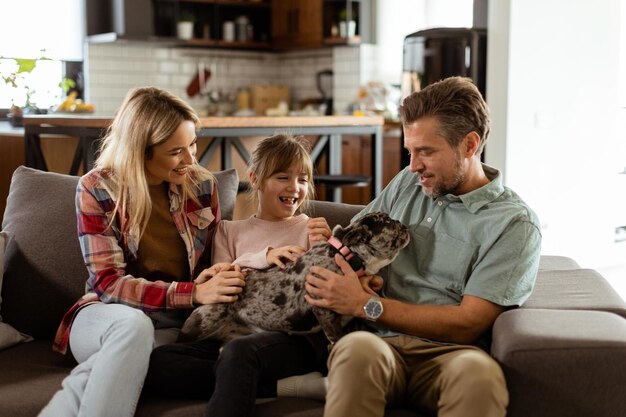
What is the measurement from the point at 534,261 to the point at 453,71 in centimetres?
359

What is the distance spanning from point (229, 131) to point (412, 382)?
2685mm

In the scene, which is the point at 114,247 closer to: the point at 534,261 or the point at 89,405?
the point at 89,405

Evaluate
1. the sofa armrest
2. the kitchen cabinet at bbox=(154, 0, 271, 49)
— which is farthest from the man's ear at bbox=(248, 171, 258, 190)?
the kitchen cabinet at bbox=(154, 0, 271, 49)

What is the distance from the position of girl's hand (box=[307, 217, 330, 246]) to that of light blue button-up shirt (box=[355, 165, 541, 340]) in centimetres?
21

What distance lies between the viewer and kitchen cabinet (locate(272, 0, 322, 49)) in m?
→ 7.82

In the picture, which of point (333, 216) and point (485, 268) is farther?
point (333, 216)

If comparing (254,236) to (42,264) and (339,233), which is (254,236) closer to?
(339,233)

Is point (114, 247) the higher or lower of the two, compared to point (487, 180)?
lower

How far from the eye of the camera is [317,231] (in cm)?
248

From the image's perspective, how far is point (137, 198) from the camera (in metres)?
2.50

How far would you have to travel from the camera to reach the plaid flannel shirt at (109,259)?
2451mm

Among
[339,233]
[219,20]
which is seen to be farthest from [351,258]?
[219,20]

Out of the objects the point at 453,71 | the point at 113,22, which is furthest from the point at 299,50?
the point at 453,71

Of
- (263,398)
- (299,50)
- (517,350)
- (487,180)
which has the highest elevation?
(299,50)
